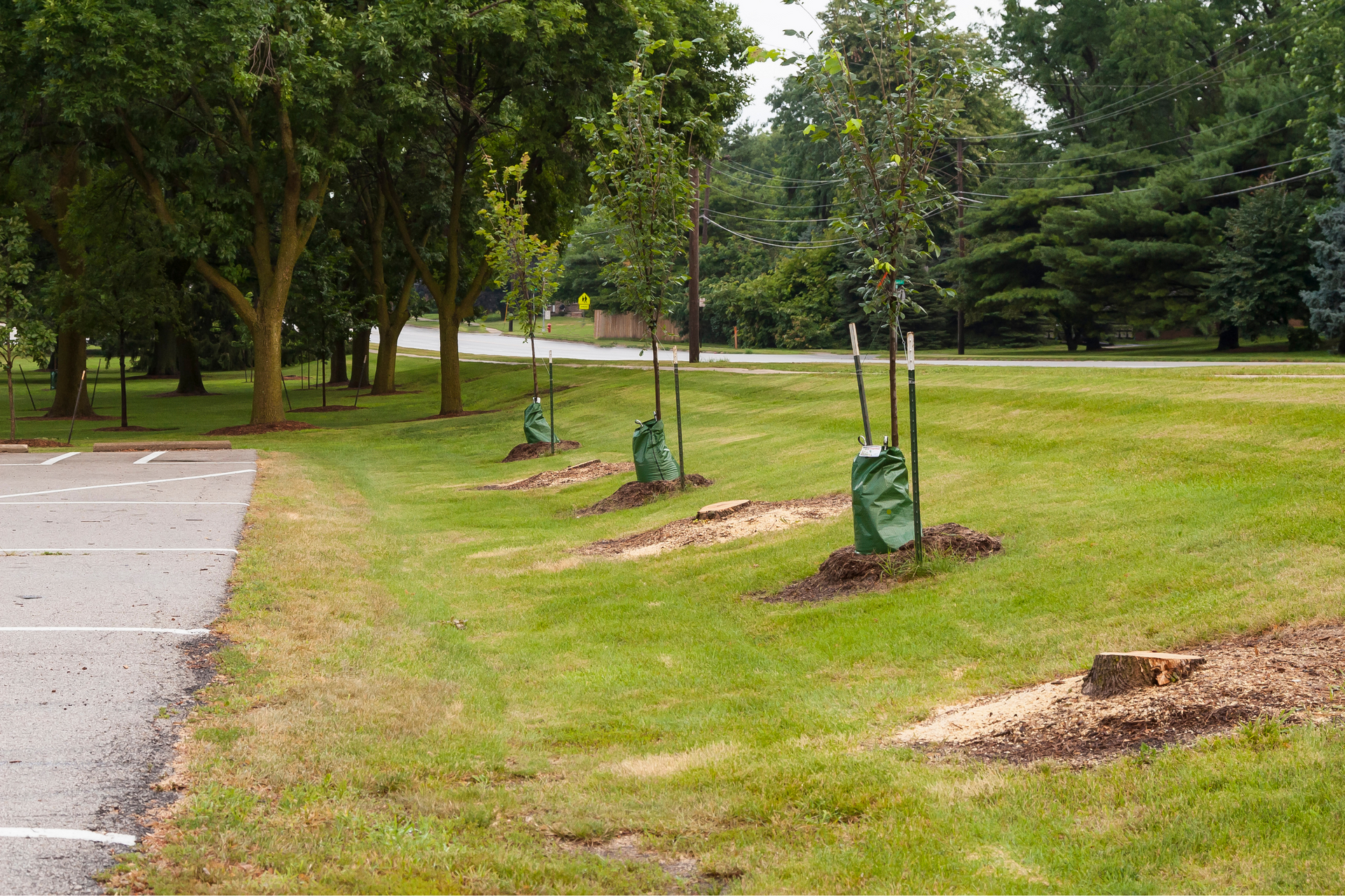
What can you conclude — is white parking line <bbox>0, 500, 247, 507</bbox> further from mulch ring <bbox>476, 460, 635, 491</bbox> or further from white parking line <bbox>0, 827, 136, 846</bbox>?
white parking line <bbox>0, 827, 136, 846</bbox>

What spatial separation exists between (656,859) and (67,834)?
7.51 feet

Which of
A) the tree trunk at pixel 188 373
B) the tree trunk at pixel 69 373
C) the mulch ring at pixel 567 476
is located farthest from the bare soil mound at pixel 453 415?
the tree trunk at pixel 188 373

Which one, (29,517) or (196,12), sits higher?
(196,12)

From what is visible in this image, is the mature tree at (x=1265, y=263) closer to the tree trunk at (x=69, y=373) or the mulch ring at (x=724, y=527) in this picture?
the mulch ring at (x=724, y=527)

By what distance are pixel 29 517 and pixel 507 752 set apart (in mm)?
10509

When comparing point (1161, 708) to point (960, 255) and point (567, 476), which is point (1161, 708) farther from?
point (960, 255)

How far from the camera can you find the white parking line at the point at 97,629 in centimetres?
823

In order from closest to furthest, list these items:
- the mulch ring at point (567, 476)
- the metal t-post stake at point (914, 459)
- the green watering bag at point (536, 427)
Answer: the metal t-post stake at point (914, 459) < the mulch ring at point (567, 476) < the green watering bag at point (536, 427)

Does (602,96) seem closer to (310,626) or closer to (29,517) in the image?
(29,517)

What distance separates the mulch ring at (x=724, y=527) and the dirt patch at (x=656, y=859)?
23.1ft

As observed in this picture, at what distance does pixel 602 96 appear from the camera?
28.5 m

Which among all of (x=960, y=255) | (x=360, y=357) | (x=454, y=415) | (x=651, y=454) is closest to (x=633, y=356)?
(x=360, y=357)

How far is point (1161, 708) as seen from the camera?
570 cm

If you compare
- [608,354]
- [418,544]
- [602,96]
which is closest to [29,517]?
[418,544]
